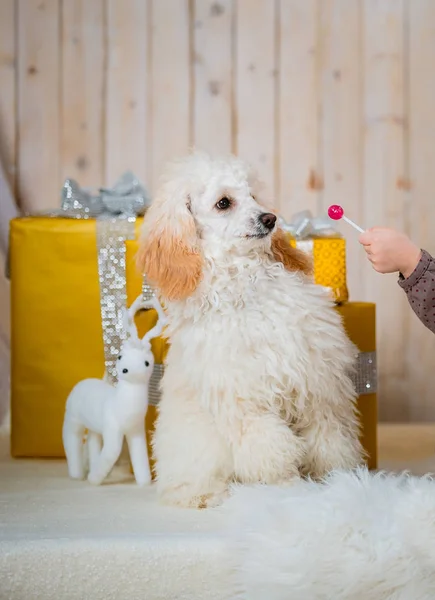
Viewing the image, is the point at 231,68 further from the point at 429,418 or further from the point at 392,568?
the point at 392,568

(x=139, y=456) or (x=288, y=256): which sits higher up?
(x=288, y=256)

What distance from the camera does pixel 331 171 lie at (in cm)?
251

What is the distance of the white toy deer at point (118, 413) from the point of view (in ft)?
5.24

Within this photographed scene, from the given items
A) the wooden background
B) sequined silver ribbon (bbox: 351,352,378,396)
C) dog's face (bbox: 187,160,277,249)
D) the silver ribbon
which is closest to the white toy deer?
the silver ribbon

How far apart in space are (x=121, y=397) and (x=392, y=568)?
0.67 meters

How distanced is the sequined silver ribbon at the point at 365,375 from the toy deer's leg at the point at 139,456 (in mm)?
424

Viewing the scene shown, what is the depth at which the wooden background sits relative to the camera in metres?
2.50

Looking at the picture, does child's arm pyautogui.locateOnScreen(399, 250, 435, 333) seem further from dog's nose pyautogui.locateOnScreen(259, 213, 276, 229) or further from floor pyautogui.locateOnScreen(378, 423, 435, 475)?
floor pyautogui.locateOnScreen(378, 423, 435, 475)

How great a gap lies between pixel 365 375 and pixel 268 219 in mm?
513

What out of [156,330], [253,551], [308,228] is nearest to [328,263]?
[308,228]

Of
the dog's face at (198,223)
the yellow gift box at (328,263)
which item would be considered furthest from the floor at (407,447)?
the dog's face at (198,223)

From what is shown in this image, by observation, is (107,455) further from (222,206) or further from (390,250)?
(390,250)

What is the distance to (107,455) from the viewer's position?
1.61 m

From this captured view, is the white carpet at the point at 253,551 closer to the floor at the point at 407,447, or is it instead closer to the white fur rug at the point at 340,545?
the white fur rug at the point at 340,545
